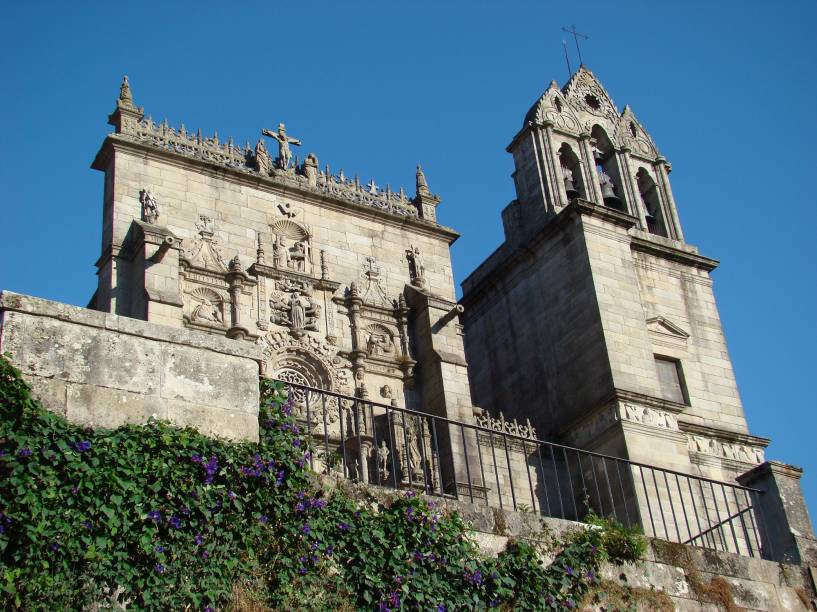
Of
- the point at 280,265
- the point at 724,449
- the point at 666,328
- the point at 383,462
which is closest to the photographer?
the point at 383,462

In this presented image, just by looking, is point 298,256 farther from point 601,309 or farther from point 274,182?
point 601,309

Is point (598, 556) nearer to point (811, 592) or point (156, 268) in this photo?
point (811, 592)

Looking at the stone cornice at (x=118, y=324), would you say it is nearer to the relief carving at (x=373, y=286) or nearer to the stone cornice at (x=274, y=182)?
the stone cornice at (x=274, y=182)

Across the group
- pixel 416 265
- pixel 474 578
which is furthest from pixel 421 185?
pixel 474 578

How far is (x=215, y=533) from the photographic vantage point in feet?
29.9

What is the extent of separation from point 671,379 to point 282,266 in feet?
25.6

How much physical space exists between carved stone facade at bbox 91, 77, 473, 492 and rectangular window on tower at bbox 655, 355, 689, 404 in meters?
4.26

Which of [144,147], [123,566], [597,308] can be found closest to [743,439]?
[597,308]

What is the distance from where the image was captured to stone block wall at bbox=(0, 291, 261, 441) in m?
8.99

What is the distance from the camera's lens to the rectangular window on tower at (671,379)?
→ 74.3 feet

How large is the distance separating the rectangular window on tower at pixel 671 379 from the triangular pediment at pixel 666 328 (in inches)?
21.3

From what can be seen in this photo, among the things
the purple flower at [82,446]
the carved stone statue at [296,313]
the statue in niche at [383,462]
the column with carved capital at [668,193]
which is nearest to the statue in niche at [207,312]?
the carved stone statue at [296,313]

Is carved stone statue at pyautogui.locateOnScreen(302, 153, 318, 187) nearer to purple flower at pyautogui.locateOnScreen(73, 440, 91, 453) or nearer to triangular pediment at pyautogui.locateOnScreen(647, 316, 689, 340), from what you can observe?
triangular pediment at pyautogui.locateOnScreen(647, 316, 689, 340)

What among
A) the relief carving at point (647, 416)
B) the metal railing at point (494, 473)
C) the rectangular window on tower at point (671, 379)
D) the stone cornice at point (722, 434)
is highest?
the rectangular window on tower at point (671, 379)
